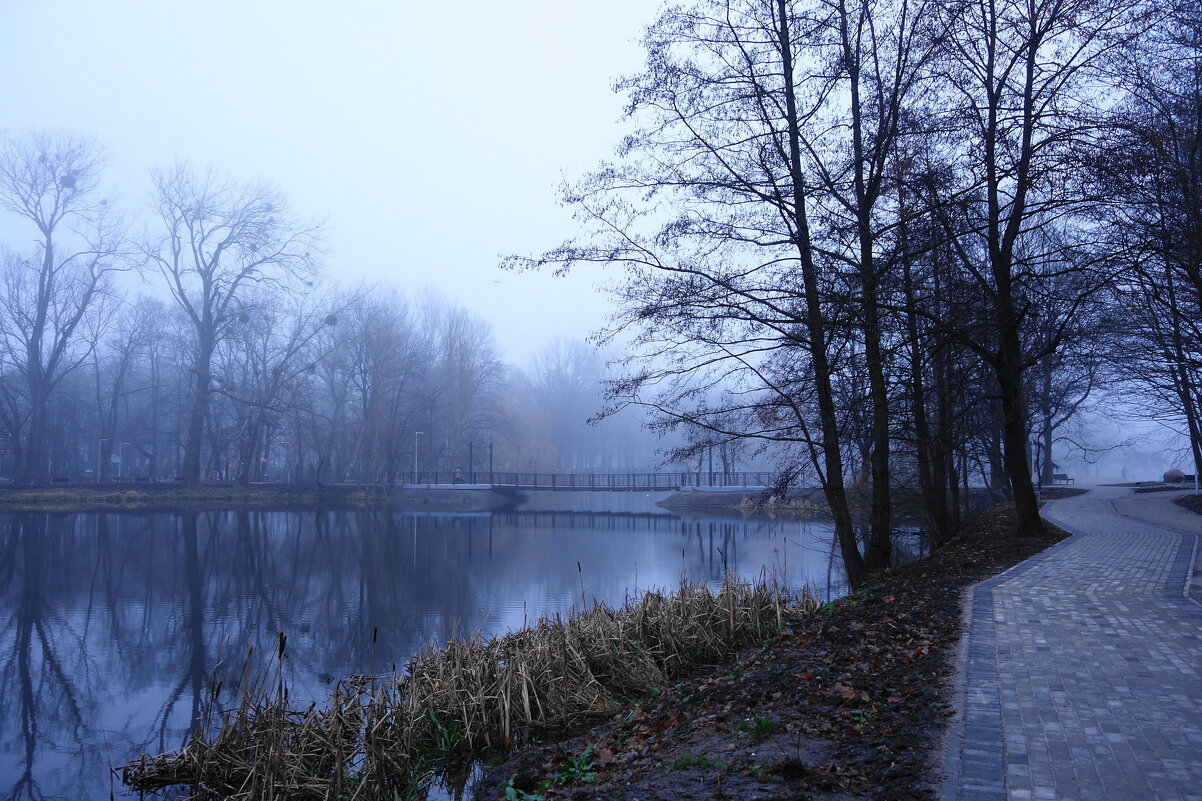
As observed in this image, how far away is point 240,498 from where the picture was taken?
42.8 metres

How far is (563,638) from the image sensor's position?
820 centimetres

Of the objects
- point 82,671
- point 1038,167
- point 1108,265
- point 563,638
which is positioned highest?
point 1038,167

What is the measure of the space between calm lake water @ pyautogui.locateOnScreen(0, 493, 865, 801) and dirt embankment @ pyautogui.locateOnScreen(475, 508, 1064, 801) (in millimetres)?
2615

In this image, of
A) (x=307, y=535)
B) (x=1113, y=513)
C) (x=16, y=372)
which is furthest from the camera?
(x=16, y=372)

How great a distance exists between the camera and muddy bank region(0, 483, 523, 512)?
38281 millimetres

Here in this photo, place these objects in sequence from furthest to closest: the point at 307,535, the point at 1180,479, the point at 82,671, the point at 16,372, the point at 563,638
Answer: the point at 16,372 → the point at 1180,479 → the point at 307,535 → the point at 82,671 → the point at 563,638

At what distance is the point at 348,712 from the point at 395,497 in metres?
42.0

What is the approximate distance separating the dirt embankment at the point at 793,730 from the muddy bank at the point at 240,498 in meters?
37.2

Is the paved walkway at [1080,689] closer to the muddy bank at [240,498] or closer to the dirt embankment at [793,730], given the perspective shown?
the dirt embankment at [793,730]

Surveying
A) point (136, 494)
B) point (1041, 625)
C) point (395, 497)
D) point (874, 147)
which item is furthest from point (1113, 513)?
point (136, 494)

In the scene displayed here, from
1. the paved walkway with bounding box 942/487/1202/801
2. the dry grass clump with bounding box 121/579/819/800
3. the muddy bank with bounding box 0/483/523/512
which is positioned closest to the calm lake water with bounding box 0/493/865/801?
the dry grass clump with bounding box 121/579/819/800

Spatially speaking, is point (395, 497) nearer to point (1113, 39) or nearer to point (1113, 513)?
point (1113, 513)

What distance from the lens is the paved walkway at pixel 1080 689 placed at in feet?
12.0

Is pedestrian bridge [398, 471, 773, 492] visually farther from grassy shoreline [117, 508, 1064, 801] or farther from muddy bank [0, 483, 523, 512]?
grassy shoreline [117, 508, 1064, 801]
